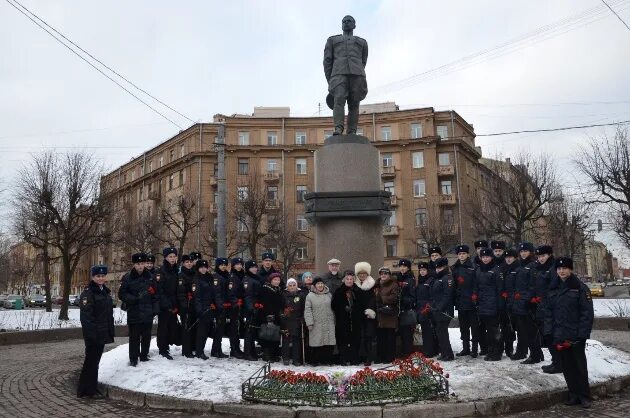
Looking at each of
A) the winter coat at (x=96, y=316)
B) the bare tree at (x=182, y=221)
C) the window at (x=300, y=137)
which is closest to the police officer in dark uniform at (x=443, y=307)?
the winter coat at (x=96, y=316)

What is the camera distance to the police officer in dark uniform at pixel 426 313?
32.4ft

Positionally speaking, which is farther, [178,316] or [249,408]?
[178,316]

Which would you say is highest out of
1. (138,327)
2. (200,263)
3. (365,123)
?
(365,123)

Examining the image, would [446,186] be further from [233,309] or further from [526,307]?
[233,309]

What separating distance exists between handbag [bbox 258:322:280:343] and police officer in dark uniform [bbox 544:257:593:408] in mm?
4460

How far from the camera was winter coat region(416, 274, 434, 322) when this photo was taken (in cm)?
985

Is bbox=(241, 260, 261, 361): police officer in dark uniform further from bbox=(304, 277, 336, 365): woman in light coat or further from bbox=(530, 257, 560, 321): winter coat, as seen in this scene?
bbox=(530, 257, 560, 321): winter coat

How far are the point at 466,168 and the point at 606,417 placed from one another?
1940 inches

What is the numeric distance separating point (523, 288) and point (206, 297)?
558 centimetres

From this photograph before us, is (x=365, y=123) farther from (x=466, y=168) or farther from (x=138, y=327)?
(x=138, y=327)

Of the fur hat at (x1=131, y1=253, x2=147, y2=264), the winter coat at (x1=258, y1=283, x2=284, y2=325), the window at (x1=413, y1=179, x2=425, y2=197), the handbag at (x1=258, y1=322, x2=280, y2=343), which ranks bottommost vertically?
the handbag at (x1=258, y1=322, x2=280, y2=343)

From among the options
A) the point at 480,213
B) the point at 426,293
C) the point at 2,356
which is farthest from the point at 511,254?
the point at 480,213

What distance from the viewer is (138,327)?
30.9 ft

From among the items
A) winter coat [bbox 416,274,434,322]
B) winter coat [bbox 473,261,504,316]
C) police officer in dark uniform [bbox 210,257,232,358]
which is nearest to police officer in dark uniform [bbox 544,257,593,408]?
winter coat [bbox 473,261,504,316]
